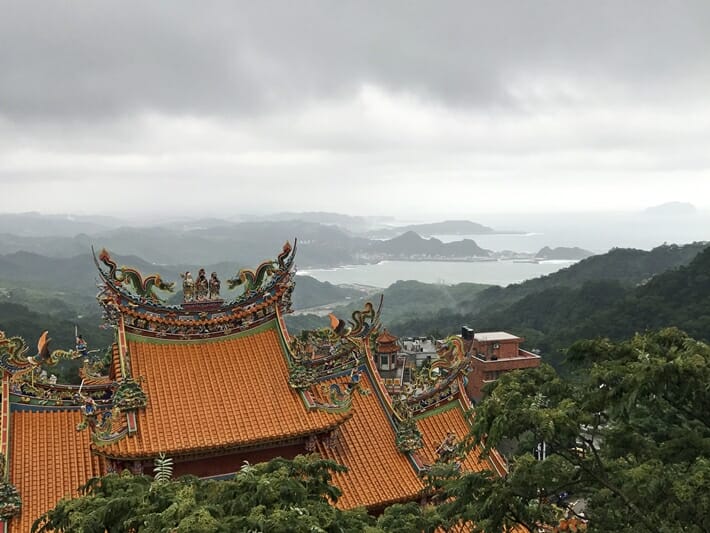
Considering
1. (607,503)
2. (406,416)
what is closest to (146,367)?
(406,416)

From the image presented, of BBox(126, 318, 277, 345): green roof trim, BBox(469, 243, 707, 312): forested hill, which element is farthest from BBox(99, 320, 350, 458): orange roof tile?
BBox(469, 243, 707, 312): forested hill

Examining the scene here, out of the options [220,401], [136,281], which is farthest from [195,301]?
[220,401]

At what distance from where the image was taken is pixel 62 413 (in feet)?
30.8

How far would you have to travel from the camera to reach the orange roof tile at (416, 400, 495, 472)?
413 inches

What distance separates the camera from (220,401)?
9.67m

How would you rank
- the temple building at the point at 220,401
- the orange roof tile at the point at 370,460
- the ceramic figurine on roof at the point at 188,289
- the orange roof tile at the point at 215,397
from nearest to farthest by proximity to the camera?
the temple building at the point at 220,401 < the orange roof tile at the point at 215,397 < the orange roof tile at the point at 370,460 < the ceramic figurine on roof at the point at 188,289

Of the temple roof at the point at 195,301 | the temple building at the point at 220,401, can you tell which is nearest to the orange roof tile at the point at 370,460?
the temple building at the point at 220,401

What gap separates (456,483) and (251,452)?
416 centimetres

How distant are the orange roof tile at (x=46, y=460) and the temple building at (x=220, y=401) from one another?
16mm

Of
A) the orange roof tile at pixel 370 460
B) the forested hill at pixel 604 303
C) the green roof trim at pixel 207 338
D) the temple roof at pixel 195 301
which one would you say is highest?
the temple roof at pixel 195 301

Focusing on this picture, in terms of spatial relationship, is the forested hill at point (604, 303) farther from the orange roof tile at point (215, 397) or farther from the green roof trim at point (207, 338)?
the orange roof tile at point (215, 397)

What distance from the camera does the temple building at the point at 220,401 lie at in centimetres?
866

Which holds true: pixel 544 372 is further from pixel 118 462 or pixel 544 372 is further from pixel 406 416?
pixel 118 462

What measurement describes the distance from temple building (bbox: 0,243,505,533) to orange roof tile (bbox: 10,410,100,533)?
2cm
